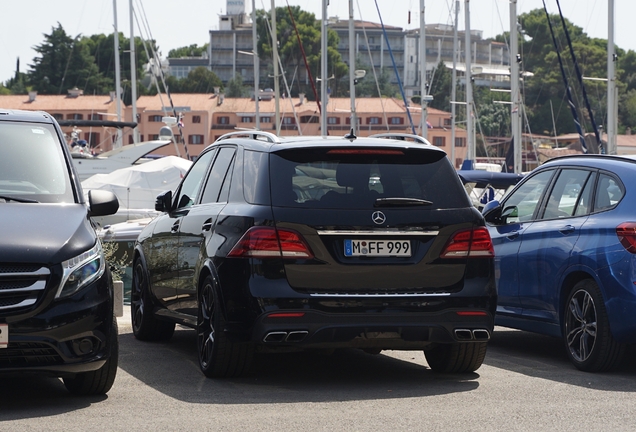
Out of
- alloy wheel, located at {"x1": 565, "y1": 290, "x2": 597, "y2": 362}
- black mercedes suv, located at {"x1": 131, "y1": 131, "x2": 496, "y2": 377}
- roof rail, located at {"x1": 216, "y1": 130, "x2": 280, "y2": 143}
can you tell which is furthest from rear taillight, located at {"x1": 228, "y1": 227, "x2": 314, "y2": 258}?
alloy wheel, located at {"x1": 565, "y1": 290, "x2": 597, "y2": 362}

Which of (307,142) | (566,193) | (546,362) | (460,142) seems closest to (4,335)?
(307,142)

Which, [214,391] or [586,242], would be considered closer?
[214,391]

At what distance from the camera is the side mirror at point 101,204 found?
806 cm

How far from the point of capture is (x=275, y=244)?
782 cm

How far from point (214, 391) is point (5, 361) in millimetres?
1478

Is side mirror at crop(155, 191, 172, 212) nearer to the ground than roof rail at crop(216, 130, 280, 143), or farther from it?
nearer to the ground

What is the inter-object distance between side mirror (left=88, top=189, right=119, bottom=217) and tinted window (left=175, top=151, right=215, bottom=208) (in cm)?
149

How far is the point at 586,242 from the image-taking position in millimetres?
9094

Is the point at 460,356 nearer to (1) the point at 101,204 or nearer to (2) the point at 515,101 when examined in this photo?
(1) the point at 101,204

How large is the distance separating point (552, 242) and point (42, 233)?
4.25 m

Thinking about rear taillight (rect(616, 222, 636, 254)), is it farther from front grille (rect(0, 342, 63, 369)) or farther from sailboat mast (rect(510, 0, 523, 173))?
sailboat mast (rect(510, 0, 523, 173))

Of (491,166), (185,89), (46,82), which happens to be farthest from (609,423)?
(185,89)

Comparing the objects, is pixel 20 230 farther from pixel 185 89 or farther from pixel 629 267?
pixel 185 89

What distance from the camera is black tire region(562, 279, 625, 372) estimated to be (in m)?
8.83
